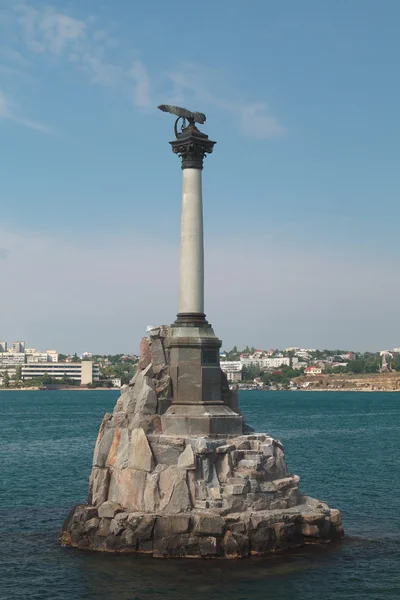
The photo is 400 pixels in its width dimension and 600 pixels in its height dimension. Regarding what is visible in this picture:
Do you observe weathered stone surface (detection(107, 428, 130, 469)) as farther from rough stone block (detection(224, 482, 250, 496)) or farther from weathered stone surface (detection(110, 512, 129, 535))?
rough stone block (detection(224, 482, 250, 496))

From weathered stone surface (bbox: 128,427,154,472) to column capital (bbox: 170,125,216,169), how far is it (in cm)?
765

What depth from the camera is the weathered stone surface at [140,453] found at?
21.7 m

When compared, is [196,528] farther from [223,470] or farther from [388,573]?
[388,573]

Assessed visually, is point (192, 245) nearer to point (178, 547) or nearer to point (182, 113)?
point (182, 113)

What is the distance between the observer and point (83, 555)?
20.7 metres

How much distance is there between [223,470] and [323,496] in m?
9.86

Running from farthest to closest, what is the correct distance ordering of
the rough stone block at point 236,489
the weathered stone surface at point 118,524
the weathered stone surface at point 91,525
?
the weathered stone surface at point 91,525 < the rough stone block at point 236,489 < the weathered stone surface at point 118,524

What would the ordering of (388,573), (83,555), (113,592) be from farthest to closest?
(83,555), (388,573), (113,592)

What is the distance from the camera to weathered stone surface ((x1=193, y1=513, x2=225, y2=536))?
19984mm

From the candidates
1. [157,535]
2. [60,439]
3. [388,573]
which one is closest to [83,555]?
[157,535]

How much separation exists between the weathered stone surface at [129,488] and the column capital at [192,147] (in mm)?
8719

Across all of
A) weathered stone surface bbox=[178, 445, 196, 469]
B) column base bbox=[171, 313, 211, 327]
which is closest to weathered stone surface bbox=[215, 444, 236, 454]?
weathered stone surface bbox=[178, 445, 196, 469]

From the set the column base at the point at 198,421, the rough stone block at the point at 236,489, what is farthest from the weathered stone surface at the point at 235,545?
the column base at the point at 198,421

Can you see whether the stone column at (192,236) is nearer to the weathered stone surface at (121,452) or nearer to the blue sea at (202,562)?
the weathered stone surface at (121,452)
